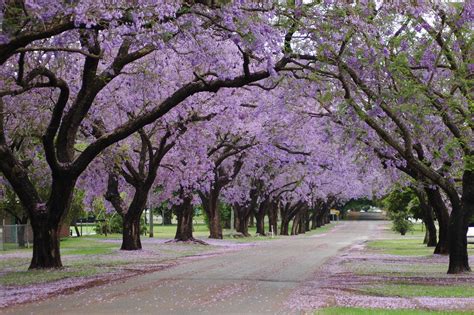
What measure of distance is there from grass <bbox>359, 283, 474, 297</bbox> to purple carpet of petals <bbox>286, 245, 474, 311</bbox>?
369mm

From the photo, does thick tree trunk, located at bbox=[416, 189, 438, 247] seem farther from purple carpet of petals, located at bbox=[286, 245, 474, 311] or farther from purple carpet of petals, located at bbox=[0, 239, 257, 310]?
purple carpet of petals, located at bbox=[0, 239, 257, 310]

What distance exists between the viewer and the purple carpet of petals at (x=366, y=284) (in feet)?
40.6

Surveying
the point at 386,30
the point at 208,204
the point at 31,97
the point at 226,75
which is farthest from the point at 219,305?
the point at 208,204

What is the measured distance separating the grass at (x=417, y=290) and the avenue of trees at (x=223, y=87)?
9.98ft

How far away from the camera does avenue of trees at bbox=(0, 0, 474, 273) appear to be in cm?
1278

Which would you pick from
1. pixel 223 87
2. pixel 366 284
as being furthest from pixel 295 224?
pixel 366 284

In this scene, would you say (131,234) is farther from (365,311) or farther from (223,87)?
(365,311)

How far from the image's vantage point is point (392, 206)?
4925 cm

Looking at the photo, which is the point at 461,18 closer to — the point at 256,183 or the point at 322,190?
the point at 256,183

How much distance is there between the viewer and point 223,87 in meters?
19.3

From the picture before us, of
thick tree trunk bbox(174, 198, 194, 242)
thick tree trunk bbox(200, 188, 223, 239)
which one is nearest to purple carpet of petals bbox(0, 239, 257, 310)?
thick tree trunk bbox(174, 198, 194, 242)

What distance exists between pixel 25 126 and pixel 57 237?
3.86 m

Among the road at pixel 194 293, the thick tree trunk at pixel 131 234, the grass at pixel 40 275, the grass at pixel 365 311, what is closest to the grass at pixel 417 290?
the road at pixel 194 293

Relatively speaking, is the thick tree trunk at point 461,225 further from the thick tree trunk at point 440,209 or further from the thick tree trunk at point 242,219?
the thick tree trunk at point 242,219
